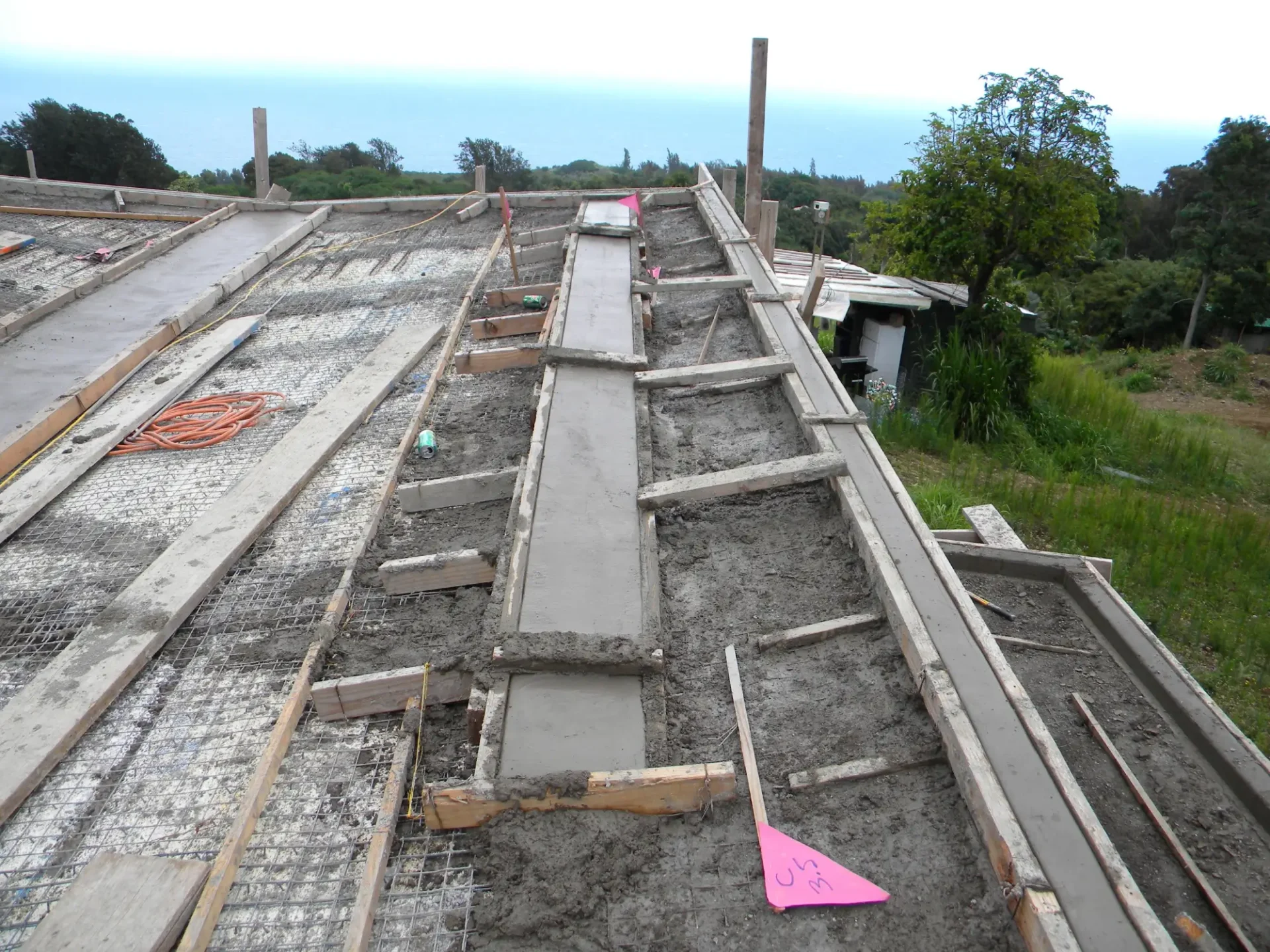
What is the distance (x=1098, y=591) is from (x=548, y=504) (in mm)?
3422

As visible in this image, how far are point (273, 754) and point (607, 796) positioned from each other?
1196 millimetres

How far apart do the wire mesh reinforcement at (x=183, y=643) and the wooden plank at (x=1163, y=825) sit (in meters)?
2.98

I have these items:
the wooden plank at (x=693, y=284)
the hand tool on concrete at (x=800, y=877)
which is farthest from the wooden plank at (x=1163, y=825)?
the wooden plank at (x=693, y=284)

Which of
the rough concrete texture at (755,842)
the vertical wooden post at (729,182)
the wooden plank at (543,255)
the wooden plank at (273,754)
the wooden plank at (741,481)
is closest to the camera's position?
the rough concrete texture at (755,842)

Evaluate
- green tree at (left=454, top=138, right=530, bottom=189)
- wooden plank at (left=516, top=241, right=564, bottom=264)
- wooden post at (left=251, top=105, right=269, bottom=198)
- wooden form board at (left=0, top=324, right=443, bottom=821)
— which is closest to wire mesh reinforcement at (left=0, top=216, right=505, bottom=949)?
wooden form board at (left=0, top=324, right=443, bottom=821)

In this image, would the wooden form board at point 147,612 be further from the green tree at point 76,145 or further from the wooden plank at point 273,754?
the green tree at point 76,145

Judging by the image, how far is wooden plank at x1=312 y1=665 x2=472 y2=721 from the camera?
2816 mm

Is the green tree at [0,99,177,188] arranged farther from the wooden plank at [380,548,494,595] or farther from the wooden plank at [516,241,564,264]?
the wooden plank at [380,548,494,595]

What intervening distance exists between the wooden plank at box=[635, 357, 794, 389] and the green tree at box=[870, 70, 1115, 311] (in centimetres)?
953

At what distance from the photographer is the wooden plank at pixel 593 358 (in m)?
4.70

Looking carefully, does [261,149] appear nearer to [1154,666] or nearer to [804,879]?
[1154,666]

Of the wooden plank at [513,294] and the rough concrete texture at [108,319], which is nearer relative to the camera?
the rough concrete texture at [108,319]

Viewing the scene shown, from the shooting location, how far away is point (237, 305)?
8.15 meters

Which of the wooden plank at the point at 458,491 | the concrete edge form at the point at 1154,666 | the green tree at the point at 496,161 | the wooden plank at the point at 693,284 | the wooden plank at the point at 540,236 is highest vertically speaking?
the green tree at the point at 496,161
